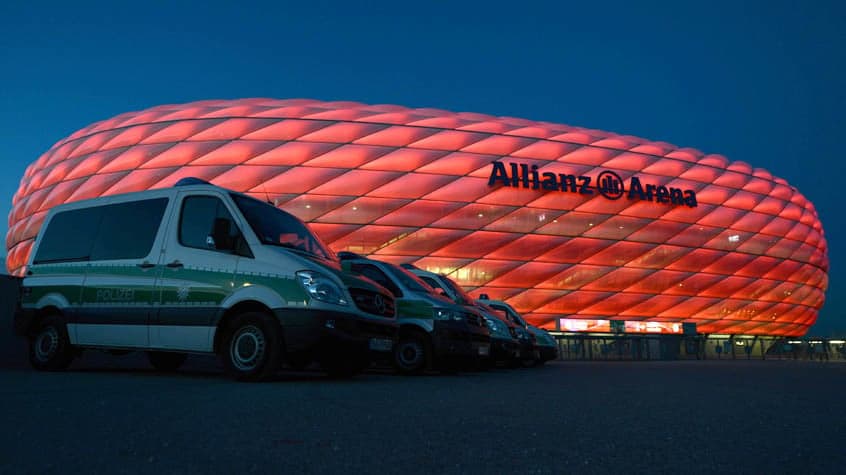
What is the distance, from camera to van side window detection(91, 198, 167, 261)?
7.24 m

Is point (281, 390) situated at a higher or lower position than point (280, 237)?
lower

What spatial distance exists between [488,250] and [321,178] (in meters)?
9.09

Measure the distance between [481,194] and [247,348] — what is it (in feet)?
90.3

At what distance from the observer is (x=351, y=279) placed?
7070 mm

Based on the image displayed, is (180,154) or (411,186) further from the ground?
(180,154)

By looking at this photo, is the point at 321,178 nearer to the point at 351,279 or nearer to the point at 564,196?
the point at 564,196

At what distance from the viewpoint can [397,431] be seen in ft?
11.2

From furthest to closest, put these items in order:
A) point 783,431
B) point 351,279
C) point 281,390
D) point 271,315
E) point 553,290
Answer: point 553,290 → point 351,279 → point 271,315 → point 281,390 → point 783,431

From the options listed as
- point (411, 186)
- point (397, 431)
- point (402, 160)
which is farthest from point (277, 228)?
point (402, 160)

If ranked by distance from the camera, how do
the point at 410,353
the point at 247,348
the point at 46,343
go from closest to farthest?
1. the point at 247,348
2. the point at 46,343
3. the point at 410,353

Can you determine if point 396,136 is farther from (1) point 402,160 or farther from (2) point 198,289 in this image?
(2) point 198,289

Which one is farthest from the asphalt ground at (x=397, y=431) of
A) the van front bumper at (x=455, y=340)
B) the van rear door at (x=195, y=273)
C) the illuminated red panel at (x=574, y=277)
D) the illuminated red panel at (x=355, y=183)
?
the illuminated red panel at (x=574, y=277)

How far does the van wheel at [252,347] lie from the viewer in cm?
629

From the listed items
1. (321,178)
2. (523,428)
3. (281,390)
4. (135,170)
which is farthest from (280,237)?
(135,170)
